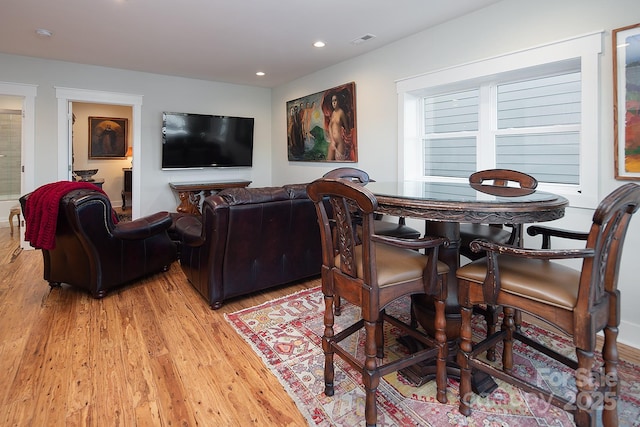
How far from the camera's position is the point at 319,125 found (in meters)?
5.18

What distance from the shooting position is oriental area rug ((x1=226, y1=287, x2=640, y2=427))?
1646 mm

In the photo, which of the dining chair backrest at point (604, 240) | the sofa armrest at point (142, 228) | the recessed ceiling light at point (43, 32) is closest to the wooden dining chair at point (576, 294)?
the dining chair backrest at point (604, 240)

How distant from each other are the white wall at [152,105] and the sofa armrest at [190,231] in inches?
97.6

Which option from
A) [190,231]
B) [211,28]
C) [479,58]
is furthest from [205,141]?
[479,58]

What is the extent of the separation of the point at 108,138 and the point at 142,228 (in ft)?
18.7

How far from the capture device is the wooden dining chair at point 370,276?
4.89 feet

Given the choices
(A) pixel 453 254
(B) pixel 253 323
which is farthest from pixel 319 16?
(B) pixel 253 323

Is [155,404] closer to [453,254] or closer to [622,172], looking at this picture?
[453,254]

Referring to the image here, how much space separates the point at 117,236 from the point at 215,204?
1114mm

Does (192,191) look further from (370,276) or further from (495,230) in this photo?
(370,276)

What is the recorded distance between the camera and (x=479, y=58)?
3148 mm

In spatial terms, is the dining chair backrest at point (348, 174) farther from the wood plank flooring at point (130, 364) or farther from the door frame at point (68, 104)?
the door frame at point (68, 104)

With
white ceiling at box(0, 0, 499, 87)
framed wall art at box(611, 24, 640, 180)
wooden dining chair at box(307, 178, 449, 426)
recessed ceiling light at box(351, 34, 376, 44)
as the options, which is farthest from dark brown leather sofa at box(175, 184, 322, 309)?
framed wall art at box(611, 24, 640, 180)

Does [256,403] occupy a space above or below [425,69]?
below
